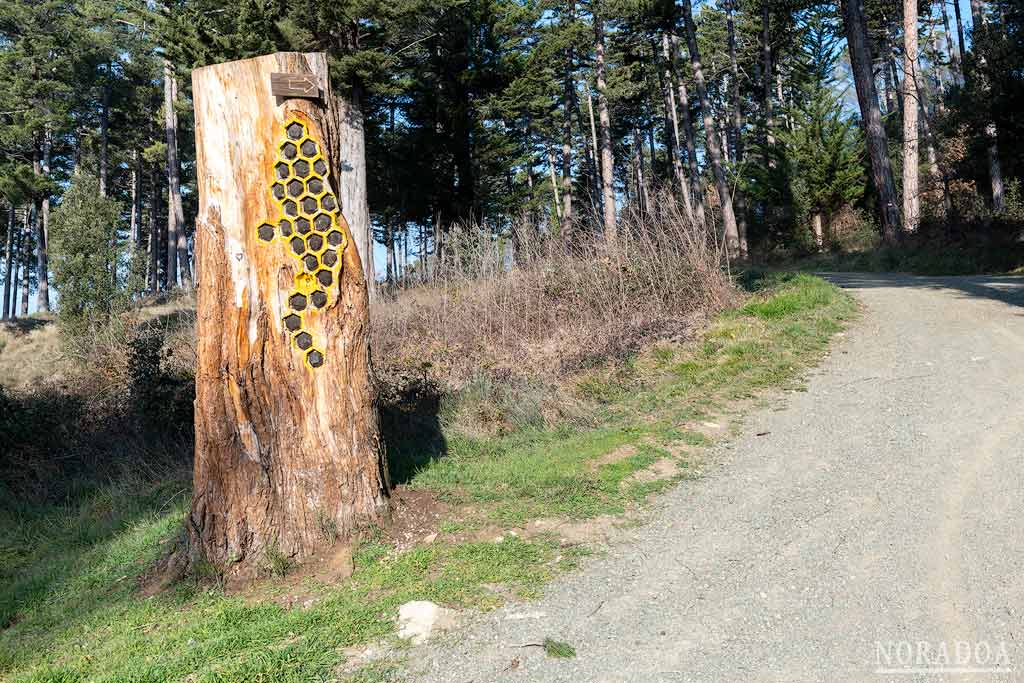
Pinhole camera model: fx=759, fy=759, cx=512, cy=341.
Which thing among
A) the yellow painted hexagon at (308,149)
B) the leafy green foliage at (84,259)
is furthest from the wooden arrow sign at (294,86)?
the leafy green foliage at (84,259)

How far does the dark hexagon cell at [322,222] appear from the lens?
192 inches

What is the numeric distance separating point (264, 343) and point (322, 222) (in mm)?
867

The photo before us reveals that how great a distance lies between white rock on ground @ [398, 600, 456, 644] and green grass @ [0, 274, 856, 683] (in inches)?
2.7

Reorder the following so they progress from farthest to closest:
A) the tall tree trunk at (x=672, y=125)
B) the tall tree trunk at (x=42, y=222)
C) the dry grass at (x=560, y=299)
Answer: the tall tree trunk at (x=672, y=125), the tall tree trunk at (x=42, y=222), the dry grass at (x=560, y=299)

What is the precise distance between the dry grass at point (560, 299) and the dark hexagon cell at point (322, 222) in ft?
16.0

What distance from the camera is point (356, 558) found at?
466 centimetres

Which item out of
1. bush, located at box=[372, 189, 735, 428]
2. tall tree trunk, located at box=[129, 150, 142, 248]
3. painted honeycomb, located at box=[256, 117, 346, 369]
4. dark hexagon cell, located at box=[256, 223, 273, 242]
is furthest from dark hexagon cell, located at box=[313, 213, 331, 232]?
tall tree trunk, located at box=[129, 150, 142, 248]

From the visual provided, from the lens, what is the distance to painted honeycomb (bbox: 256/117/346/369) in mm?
4750

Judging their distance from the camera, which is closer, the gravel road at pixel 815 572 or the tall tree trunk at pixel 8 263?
the gravel road at pixel 815 572

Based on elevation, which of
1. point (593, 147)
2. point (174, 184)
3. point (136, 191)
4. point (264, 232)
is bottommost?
point (264, 232)

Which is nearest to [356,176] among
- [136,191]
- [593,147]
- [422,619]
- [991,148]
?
[422,619]

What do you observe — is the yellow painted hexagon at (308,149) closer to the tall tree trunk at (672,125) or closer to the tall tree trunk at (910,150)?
the tall tree trunk at (910,150)

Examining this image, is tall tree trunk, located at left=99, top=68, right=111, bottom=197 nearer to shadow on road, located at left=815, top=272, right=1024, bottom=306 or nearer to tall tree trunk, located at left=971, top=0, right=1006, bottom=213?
shadow on road, located at left=815, top=272, right=1024, bottom=306

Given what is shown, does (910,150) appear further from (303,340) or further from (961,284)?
(303,340)
